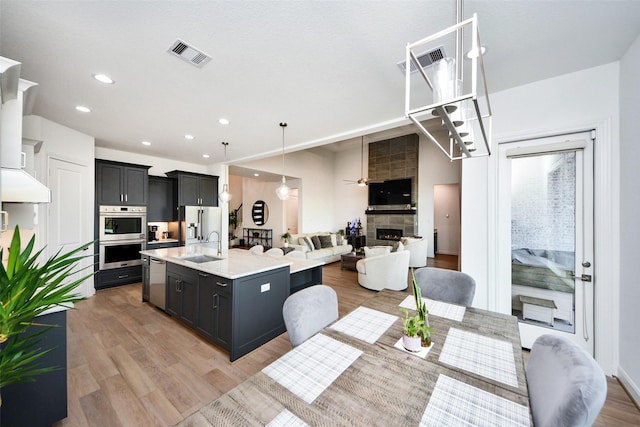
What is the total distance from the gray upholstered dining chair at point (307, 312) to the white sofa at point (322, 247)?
14.2 ft

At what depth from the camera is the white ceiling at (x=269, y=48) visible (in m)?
1.55

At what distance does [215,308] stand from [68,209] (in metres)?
3.32

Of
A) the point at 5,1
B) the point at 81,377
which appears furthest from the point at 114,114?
the point at 81,377

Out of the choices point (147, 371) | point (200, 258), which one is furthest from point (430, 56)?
point (147, 371)

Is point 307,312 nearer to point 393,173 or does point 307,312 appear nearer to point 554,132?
point 554,132

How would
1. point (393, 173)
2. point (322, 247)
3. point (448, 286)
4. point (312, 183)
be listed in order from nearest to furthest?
point (448, 286)
point (322, 247)
point (393, 173)
point (312, 183)

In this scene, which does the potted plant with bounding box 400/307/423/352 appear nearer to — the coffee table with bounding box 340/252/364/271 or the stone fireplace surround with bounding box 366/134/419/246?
the coffee table with bounding box 340/252/364/271

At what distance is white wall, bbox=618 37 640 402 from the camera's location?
72.9 inches

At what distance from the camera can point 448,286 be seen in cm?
211

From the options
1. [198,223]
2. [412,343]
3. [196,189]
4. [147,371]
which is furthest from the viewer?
[196,189]

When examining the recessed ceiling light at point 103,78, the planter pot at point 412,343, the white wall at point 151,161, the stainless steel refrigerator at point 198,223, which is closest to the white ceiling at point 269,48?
the recessed ceiling light at point 103,78

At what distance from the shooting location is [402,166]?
26.0ft

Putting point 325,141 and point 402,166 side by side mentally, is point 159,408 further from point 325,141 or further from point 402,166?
point 402,166

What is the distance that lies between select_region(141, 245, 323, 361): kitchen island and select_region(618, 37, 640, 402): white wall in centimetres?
283
